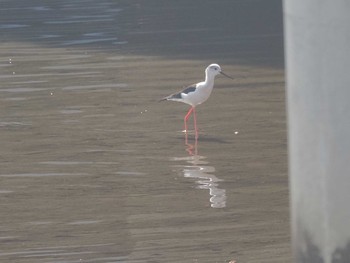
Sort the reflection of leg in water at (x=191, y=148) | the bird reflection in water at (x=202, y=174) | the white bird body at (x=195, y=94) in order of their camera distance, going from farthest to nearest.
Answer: the white bird body at (x=195, y=94), the reflection of leg in water at (x=191, y=148), the bird reflection in water at (x=202, y=174)

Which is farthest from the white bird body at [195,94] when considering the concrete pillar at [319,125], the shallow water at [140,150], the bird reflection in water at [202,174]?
the concrete pillar at [319,125]

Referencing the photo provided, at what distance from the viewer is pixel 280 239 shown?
8.21 m

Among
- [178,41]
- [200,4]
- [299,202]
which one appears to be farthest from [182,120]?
[200,4]

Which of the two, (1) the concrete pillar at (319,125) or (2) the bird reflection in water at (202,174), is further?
(2) the bird reflection in water at (202,174)

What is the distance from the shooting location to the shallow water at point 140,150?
836 cm

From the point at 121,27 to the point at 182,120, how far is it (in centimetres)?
1037

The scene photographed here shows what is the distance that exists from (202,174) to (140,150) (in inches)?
50.8

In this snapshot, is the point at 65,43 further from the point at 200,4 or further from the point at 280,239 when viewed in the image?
the point at 280,239

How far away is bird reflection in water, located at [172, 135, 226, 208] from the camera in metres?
9.66

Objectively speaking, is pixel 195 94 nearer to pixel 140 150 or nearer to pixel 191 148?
pixel 191 148

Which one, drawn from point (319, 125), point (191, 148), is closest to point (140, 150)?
point (191, 148)

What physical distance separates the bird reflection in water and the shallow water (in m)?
A: 0.02

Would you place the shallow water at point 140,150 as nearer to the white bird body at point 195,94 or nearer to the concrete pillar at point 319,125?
the white bird body at point 195,94

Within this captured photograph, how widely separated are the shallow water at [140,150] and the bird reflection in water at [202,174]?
0.06ft
